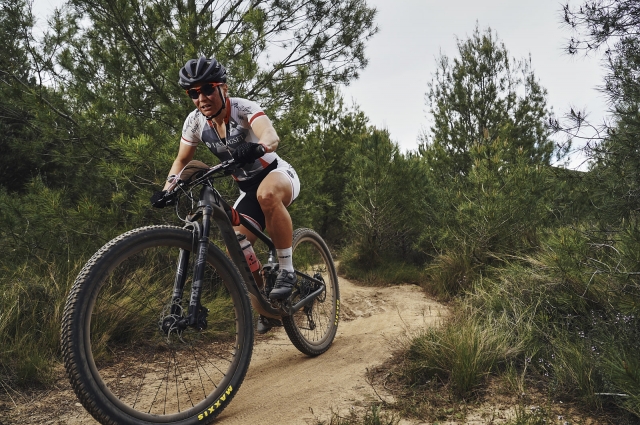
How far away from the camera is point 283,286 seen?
3320 mm

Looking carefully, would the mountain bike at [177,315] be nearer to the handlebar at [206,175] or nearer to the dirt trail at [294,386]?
the handlebar at [206,175]

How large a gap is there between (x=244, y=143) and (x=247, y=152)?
46 centimetres

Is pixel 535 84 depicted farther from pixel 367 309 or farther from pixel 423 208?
pixel 367 309

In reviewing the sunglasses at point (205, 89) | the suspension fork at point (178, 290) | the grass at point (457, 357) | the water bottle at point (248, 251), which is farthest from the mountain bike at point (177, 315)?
the grass at point (457, 357)

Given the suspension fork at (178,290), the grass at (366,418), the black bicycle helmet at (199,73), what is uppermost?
the black bicycle helmet at (199,73)

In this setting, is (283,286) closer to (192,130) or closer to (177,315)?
(177,315)

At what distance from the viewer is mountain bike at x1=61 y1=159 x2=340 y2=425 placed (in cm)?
205

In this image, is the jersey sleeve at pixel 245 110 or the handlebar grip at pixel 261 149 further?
the jersey sleeve at pixel 245 110

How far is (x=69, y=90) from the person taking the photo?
17.0 ft

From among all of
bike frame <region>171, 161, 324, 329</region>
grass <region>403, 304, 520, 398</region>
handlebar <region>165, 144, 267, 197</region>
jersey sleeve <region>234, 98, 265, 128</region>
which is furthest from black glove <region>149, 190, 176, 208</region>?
grass <region>403, 304, 520, 398</region>

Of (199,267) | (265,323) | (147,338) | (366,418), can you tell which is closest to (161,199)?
(199,267)

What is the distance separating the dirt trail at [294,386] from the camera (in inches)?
102

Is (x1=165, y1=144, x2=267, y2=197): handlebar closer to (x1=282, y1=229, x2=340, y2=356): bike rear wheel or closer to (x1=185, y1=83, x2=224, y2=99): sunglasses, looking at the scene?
(x1=185, y1=83, x2=224, y2=99): sunglasses

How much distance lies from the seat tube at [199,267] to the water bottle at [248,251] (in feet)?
1.87
